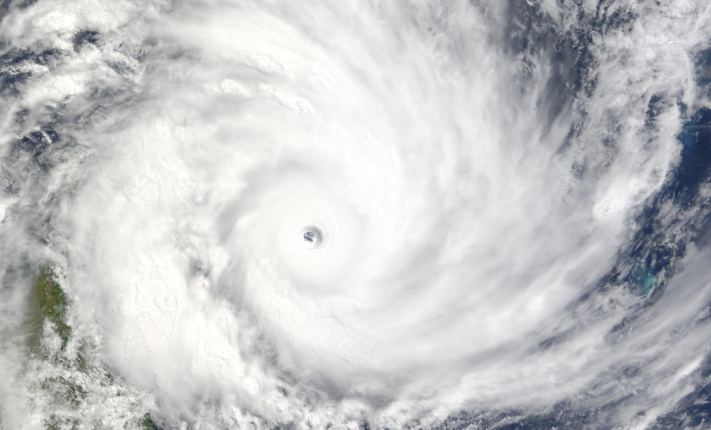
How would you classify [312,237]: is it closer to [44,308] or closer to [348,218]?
[348,218]

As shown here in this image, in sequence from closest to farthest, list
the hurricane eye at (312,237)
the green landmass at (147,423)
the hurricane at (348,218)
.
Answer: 1. the hurricane at (348,218)
2. the hurricane eye at (312,237)
3. the green landmass at (147,423)

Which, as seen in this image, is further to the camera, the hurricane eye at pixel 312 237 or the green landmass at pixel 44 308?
the hurricane eye at pixel 312 237

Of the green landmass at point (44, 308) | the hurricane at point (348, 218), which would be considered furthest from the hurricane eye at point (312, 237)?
the green landmass at point (44, 308)

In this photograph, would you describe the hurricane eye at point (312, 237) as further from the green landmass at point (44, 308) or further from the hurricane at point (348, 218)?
the green landmass at point (44, 308)

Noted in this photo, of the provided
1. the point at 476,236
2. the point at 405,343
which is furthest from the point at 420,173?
the point at 405,343

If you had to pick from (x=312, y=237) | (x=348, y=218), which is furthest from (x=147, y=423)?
(x=348, y=218)

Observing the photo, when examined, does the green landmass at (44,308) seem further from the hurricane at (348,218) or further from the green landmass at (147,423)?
the green landmass at (147,423)

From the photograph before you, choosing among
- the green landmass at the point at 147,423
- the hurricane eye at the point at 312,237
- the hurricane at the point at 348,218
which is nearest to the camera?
the hurricane at the point at 348,218

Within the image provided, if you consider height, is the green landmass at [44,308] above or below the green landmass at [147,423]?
above

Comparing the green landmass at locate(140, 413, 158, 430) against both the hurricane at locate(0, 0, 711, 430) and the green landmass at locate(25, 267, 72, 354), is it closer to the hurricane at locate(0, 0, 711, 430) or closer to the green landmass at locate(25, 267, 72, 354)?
the hurricane at locate(0, 0, 711, 430)
